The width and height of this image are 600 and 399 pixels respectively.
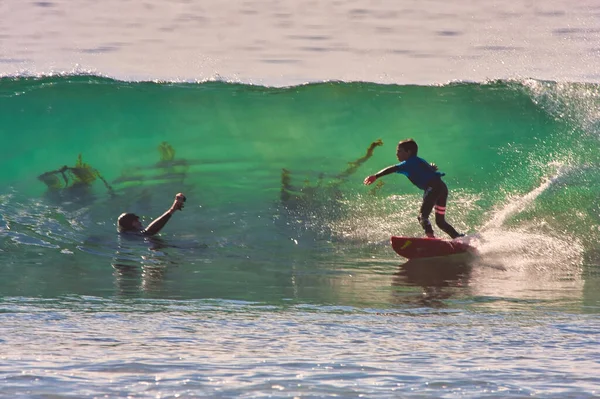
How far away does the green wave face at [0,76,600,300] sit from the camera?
1338cm

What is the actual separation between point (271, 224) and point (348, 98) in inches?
236

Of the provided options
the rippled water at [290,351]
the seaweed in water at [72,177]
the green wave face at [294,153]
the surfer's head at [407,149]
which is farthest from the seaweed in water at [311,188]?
the rippled water at [290,351]

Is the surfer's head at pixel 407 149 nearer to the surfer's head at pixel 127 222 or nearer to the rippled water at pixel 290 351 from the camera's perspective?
the surfer's head at pixel 127 222

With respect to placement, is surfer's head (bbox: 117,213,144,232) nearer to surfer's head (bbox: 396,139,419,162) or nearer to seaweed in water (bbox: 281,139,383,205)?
surfer's head (bbox: 396,139,419,162)

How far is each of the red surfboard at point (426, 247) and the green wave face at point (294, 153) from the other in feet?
7.49

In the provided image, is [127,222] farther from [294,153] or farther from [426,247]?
[294,153]

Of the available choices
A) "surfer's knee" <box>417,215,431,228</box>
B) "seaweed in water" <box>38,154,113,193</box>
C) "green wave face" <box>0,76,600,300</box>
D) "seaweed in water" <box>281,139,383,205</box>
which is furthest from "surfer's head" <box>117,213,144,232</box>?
"seaweed in water" <box>38,154,113,193</box>

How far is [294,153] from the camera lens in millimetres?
16641

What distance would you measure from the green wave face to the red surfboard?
2284mm

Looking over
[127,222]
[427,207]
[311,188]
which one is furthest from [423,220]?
[311,188]

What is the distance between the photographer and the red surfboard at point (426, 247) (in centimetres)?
Result: 953

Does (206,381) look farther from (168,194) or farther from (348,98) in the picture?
(348,98)

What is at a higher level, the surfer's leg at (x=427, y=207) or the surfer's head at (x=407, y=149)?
the surfer's head at (x=407, y=149)

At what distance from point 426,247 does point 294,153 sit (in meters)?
7.32
